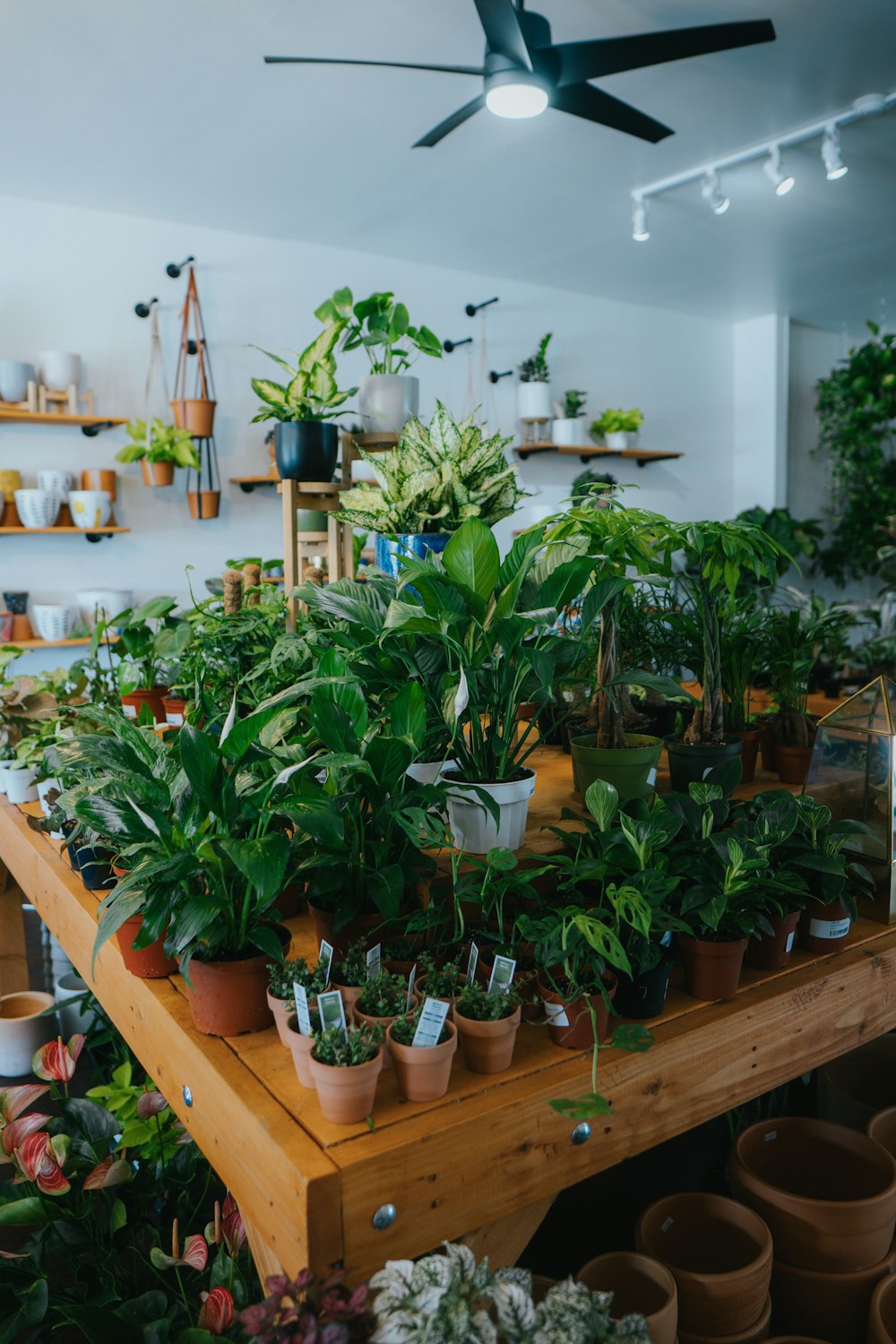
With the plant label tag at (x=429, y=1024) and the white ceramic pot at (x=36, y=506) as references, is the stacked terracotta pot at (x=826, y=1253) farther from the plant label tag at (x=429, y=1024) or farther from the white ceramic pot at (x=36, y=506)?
the white ceramic pot at (x=36, y=506)

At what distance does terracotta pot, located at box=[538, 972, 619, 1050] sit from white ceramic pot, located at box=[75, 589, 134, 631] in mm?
3897

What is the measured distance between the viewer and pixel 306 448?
2.00 meters

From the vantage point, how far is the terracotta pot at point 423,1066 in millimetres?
933

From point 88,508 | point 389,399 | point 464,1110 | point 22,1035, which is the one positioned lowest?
point 22,1035

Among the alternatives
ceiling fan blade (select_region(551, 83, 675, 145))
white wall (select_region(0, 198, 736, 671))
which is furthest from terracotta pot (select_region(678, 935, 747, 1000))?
white wall (select_region(0, 198, 736, 671))

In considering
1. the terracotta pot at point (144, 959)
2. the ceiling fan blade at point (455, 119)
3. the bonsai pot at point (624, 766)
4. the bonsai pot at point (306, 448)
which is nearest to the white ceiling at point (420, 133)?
the ceiling fan blade at point (455, 119)

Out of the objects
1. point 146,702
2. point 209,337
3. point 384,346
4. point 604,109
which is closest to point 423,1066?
point 146,702

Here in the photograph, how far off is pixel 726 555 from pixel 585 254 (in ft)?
15.2

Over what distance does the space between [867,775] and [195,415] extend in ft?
13.3

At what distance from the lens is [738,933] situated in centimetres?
117

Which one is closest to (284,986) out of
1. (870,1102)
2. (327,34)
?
(870,1102)

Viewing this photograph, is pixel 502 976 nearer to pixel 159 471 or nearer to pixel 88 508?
pixel 88 508

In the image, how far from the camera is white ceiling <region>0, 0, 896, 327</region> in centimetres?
306

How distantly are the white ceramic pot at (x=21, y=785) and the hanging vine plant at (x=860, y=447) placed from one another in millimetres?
6711
